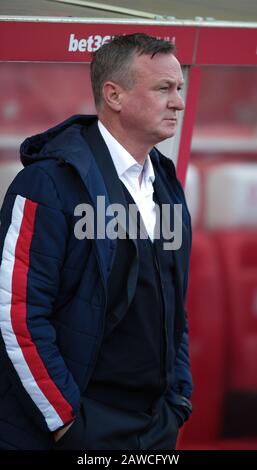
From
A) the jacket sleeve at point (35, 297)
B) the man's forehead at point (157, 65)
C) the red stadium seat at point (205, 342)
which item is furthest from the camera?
the red stadium seat at point (205, 342)

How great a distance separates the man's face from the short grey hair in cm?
2

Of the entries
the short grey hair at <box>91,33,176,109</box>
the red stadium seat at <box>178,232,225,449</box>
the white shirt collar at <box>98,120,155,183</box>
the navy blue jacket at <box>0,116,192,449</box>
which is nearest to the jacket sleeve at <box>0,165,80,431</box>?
the navy blue jacket at <box>0,116,192,449</box>

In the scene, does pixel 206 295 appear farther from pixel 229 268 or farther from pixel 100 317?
pixel 100 317

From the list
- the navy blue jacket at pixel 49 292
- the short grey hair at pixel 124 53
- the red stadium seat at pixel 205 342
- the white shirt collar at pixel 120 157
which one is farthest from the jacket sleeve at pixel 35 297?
the red stadium seat at pixel 205 342

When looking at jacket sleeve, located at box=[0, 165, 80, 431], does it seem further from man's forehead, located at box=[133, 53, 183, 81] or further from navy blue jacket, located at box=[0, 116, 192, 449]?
man's forehead, located at box=[133, 53, 183, 81]

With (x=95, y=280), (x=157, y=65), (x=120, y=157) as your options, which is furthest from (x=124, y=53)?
(x=95, y=280)

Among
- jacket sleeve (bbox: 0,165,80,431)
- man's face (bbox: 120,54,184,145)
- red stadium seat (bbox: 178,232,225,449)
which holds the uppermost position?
man's face (bbox: 120,54,184,145)

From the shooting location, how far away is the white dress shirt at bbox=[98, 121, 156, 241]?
6.72 ft

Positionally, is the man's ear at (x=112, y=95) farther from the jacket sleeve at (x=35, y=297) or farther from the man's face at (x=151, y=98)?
the jacket sleeve at (x=35, y=297)

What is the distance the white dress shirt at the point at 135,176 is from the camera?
80.7 inches

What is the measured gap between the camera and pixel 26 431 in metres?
1.97

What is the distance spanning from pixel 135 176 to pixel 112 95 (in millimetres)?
224

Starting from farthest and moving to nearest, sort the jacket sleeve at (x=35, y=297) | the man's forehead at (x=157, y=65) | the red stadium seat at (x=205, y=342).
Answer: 1. the red stadium seat at (x=205, y=342)
2. the man's forehead at (x=157, y=65)
3. the jacket sleeve at (x=35, y=297)
